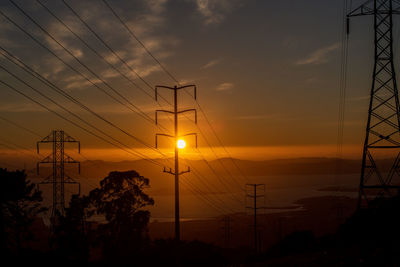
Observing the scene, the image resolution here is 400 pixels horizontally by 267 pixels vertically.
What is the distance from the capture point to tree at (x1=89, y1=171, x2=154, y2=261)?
181 ft

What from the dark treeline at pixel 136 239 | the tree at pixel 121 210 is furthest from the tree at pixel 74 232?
the tree at pixel 121 210

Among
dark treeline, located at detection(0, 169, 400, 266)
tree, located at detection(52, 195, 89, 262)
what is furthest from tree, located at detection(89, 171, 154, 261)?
tree, located at detection(52, 195, 89, 262)

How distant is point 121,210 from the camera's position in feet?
185

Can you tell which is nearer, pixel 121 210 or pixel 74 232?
pixel 121 210

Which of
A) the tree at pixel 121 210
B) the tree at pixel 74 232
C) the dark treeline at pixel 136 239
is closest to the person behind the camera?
the dark treeline at pixel 136 239

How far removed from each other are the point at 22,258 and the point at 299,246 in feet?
83.6

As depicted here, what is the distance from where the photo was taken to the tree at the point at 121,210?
5519 centimetres


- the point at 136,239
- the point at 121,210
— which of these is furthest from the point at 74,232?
the point at 136,239

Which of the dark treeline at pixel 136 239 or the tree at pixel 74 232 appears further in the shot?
the tree at pixel 74 232

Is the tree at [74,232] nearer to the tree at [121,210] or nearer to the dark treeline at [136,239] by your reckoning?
the dark treeline at [136,239]

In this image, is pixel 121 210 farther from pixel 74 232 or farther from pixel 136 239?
pixel 74 232

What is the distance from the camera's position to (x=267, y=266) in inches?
1052

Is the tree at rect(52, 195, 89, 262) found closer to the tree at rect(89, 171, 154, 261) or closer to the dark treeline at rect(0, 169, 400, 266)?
the dark treeline at rect(0, 169, 400, 266)

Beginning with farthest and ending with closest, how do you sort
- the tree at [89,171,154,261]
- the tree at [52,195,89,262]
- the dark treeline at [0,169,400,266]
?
the tree at [52,195,89,262], the tree at [89,171,154,261], the dark treeline at [0,169,400,266]
